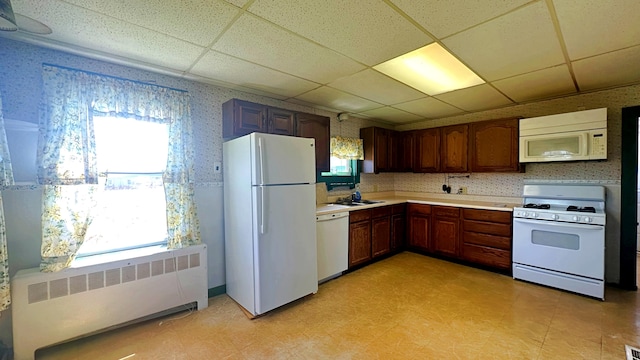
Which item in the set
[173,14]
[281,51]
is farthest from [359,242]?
[173,14]

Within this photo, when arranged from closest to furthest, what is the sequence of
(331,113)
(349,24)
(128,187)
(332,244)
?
1. (349,24)
2. (128,187)
3. (332,244)
4. (331,113)

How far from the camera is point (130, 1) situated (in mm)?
1462

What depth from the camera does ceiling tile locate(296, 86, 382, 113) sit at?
312cm

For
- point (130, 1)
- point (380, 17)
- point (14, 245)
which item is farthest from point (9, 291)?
point (380, 17)

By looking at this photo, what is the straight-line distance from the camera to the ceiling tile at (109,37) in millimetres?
1566

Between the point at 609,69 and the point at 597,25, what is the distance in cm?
118

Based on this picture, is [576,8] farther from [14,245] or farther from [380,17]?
[14,245]

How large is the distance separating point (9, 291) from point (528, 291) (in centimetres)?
471

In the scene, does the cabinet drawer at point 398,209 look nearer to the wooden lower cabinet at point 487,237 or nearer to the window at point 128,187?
the wooden lower cabinet at point 487,237

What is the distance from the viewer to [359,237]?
11.9ft

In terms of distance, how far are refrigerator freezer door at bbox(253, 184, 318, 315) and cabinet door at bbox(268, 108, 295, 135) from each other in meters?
0.81

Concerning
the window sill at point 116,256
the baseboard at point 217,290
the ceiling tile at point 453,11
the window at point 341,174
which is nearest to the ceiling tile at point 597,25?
the ceiling tile at point 453,11

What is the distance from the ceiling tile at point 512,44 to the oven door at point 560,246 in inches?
71.6

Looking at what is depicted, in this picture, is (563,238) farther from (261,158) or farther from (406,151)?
(261,158)
